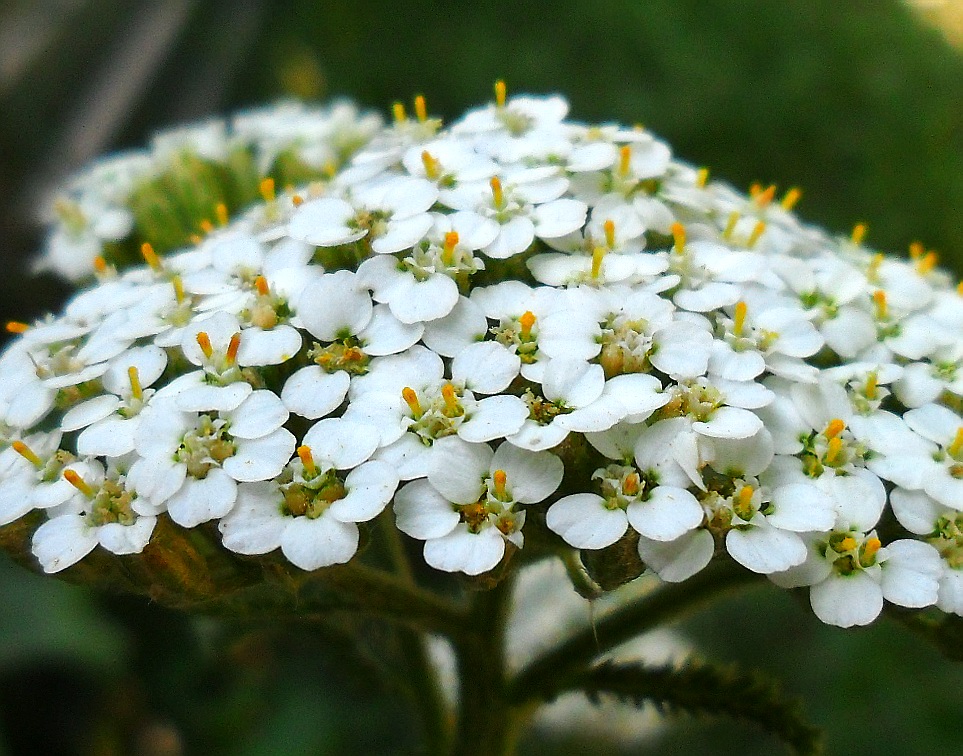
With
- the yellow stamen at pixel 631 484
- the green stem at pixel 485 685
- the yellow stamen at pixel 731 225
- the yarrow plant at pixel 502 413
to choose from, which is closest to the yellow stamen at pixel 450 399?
the yarrow plant at pixel 502 413

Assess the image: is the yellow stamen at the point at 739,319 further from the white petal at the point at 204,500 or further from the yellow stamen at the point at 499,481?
the white petal at the point at 204,500

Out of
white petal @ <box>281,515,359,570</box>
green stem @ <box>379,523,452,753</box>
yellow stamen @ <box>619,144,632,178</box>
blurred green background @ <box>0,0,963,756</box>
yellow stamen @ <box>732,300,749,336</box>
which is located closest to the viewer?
white petal @ <box>281,515,359,570</box>

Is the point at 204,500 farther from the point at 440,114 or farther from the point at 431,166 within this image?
the point at 440,114

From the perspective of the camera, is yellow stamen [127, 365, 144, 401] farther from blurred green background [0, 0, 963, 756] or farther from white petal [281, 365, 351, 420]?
blurred green background [0, 0, 963, 756]

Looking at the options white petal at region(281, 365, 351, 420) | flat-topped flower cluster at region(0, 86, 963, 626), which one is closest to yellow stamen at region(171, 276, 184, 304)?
flat-topped flower cluster at region(0, 86, 963, 626)

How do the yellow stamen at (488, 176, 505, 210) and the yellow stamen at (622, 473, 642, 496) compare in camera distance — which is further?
the yellow stamen at (488, 176, 505, 210)

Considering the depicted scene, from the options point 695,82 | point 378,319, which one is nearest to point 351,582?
point 378,319

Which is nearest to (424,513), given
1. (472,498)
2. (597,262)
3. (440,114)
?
(472,498)
